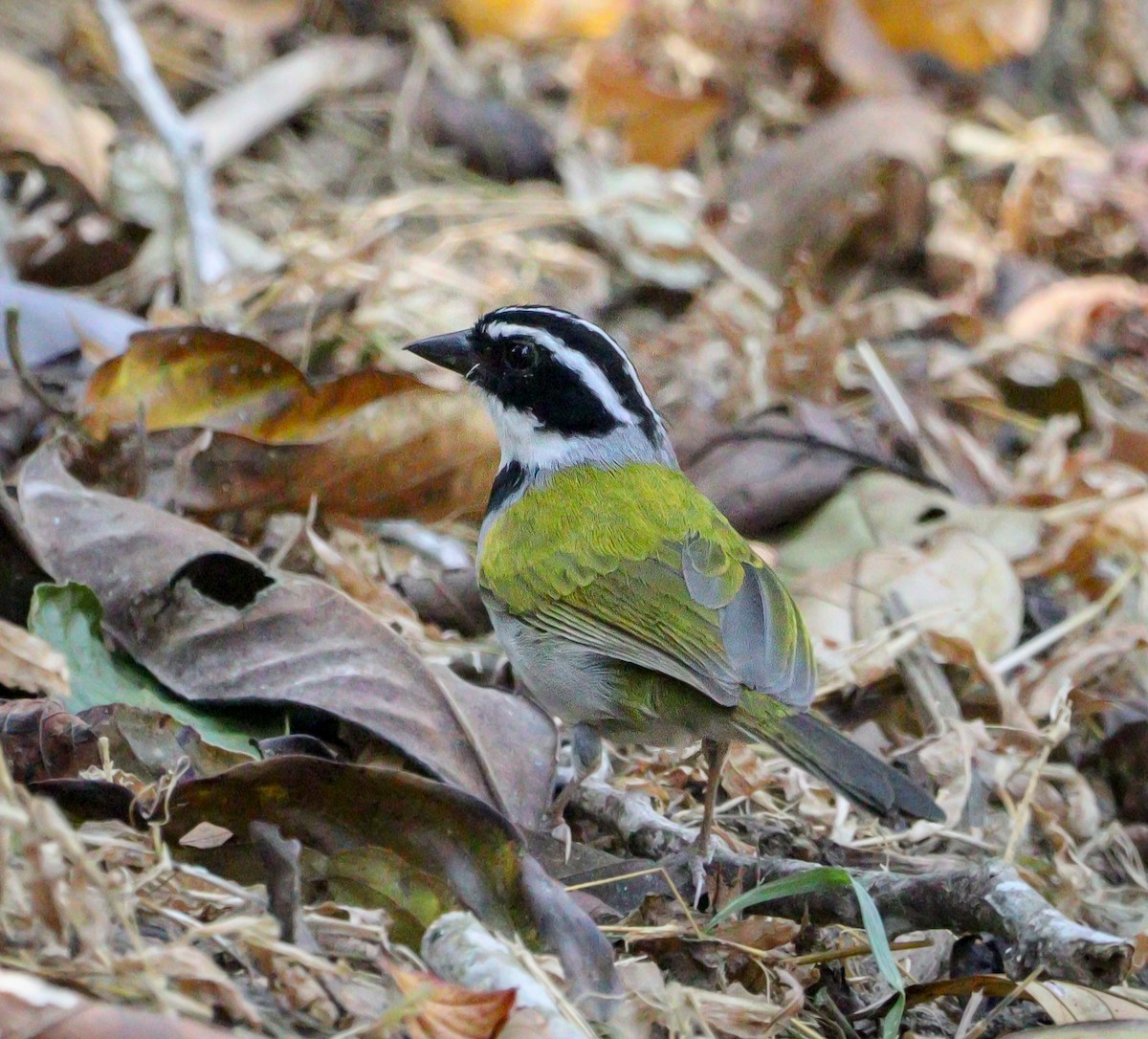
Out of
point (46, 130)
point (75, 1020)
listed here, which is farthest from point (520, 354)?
point (46, 130)

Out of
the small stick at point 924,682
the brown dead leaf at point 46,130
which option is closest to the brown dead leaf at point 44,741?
the small stick at point 924,682

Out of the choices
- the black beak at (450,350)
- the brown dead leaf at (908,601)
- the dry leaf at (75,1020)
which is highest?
the black beak at (450,350)

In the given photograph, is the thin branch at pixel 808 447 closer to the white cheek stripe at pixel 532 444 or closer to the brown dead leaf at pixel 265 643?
the white cheek stripe at pixel 532 444

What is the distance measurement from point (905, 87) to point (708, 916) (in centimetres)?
606

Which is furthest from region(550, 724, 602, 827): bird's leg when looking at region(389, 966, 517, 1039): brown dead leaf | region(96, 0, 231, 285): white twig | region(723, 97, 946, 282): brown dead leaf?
region(723, 97, 946, 282): brown dead leaf

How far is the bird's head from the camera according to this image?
4340 millimetres

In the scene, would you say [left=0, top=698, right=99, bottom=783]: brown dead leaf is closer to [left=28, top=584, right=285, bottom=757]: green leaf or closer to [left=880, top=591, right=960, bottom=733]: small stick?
[left=28, top=584, right=285, bottom=757]: green leaf

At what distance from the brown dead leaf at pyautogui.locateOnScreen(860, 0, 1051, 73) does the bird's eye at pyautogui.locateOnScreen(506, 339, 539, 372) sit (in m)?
4.95

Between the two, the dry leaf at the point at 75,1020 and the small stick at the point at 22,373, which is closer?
the dry leaf at the point at 75,1020

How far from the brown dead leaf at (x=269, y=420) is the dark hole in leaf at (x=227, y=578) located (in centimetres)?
58

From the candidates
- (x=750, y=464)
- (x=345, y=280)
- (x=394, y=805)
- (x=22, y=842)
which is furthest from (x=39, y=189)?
(x=22, y=842)

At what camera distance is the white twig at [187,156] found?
19.3 feet

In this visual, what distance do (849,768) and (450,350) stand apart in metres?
1.81

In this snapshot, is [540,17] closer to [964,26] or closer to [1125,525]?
[964,26]
